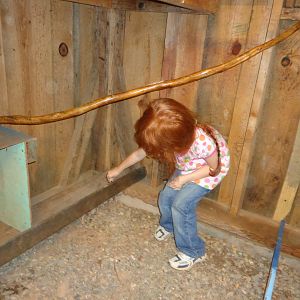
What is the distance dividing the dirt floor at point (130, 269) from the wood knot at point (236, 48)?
1.28 metres

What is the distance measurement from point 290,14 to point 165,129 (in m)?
1.00

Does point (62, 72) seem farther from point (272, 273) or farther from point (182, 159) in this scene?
point (272, 273)

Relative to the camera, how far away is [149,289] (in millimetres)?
1789

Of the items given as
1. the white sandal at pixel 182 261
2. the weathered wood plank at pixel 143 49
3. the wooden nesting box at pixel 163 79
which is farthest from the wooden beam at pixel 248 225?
the weathered wood plank at pixel 143 49

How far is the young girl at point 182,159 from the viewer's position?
1.53m

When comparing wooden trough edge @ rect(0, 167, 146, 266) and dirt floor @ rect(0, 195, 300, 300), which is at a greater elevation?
wooden trough edge @ rect(0, 167, 146, 266)

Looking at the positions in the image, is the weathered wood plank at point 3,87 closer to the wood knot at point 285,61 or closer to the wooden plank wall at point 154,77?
the wooden plank wall at point 154,77

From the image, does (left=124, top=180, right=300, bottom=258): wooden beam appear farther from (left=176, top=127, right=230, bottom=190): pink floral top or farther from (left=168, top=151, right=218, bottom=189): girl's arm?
(left=168, top=151, right=218, bottom=189): girl's arm

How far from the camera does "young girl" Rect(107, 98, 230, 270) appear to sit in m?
1.53

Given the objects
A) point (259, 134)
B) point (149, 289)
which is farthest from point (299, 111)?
point (149, 289)

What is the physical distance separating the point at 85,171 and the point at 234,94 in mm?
1458

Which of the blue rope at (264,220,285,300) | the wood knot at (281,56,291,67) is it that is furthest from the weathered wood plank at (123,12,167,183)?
the blue rope at (264,220,285,300)

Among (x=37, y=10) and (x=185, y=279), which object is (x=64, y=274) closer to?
(x=185, y=279)

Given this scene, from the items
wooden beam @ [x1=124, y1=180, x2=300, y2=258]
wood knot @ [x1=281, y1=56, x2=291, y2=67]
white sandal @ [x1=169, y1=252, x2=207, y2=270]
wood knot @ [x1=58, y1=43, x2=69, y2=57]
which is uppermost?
wood knot @ [x1=281, y1=56, x2=291, y2=67]
